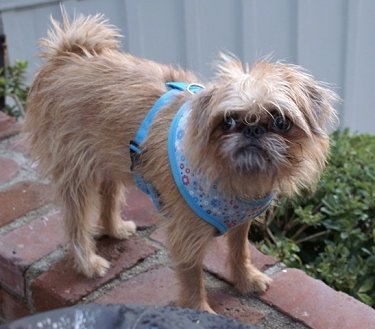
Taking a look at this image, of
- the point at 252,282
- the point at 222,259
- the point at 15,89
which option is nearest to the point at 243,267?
the point at 252,282

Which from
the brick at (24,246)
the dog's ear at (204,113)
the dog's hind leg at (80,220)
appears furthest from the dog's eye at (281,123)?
the brick at (24,246)

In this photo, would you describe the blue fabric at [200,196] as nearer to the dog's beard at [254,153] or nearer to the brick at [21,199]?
the dog's beard at [254,153]

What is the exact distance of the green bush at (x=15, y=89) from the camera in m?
3.36

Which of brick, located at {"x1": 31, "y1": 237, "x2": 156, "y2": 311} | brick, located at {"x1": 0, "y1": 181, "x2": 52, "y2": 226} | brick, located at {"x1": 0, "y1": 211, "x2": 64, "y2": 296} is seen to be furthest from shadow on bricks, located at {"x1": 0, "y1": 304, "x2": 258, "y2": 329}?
brick, located at {"x1": 0, "y1": 181, "x2": 52, "y2": 226}

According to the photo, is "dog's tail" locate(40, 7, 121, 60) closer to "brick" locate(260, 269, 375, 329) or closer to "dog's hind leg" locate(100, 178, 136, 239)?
"dog's hind leg" locate(100, 178, 136, 239)

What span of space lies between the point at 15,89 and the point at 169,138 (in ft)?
5.75

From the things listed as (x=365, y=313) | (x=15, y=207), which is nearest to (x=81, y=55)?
(x=15, y=207)

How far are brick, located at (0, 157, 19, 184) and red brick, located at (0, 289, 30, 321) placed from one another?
1.50 ft

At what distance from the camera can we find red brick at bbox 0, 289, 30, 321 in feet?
7.22

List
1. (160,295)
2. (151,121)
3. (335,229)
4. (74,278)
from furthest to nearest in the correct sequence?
(335,229) → (74,278) → (160,295) → (151,121)

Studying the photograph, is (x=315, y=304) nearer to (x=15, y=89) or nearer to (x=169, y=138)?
(x=169, y=138)

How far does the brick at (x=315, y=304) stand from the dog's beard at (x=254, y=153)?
0.48 metres

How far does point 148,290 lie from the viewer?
2039mm

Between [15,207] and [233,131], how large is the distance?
104 cm
